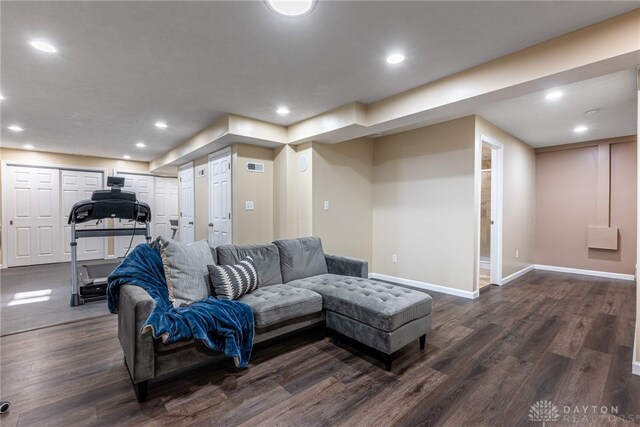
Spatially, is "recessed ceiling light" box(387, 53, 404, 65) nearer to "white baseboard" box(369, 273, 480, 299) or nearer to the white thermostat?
the white thermostat

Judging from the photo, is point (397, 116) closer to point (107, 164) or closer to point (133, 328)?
point (133, 328)

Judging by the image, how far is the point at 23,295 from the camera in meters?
4.02

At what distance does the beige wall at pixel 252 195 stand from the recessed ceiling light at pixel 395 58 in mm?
2612

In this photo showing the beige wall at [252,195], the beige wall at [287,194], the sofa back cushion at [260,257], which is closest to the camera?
the sofa back cushion at [260,257]

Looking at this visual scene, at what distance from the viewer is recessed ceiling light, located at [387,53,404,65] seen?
2422mm

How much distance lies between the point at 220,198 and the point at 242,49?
9.52 feet

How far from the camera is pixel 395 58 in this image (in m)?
2.47

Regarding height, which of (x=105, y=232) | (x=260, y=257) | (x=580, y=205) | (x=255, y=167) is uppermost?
(x=255, y=167)

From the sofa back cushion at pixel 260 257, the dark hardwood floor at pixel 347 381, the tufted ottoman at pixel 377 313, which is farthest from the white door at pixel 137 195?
the tufted ottoman at pixel 377 313

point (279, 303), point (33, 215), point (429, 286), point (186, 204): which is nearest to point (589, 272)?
point (429, 286)

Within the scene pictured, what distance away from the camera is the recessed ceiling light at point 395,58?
2.42m

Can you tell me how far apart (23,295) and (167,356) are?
148 inches

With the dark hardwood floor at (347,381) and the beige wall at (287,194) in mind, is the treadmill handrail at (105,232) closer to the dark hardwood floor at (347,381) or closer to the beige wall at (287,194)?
the dark hardwood floor at (347,381)

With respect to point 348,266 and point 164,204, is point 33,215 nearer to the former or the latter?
point 164,204
